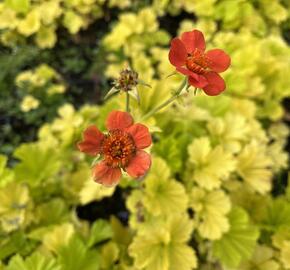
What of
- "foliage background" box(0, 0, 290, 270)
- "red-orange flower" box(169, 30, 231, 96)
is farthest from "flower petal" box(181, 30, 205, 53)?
"foliage background" box(0, 0, 290, 270)

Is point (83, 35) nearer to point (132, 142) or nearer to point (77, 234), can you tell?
point (77, 234)

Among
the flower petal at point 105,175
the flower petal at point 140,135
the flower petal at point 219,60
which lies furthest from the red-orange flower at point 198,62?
the flower petal at point 105,175

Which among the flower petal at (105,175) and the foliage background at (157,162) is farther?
the foliage background at (157,162)

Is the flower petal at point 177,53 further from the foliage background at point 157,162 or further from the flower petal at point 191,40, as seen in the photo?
the foliage background at point 157,162

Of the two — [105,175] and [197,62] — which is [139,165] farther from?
[197,62]

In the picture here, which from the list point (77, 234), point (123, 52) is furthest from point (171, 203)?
point (123, 52)

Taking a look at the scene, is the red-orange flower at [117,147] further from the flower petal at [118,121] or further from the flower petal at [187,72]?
the flower petal at [187,72]

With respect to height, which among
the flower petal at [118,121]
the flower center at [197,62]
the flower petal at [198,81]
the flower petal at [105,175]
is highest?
the flower center at [197,62]

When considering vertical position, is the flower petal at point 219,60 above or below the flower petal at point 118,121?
above
